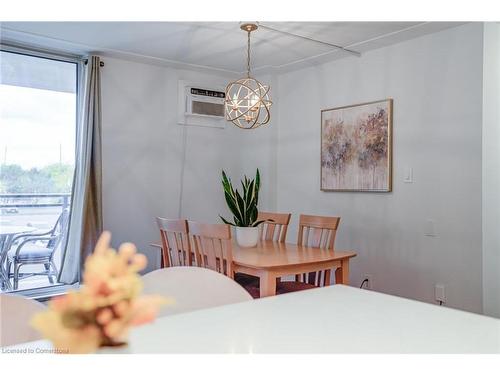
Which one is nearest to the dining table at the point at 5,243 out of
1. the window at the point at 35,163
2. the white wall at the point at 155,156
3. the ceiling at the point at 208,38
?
the window at the point at 35,163

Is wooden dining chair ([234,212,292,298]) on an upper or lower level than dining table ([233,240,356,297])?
upper

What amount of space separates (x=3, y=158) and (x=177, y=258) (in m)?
1.73

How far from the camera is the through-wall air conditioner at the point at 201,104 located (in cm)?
473

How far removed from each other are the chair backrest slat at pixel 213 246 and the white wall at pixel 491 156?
143 cm

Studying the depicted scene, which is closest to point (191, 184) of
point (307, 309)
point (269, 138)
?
point (269, 138)

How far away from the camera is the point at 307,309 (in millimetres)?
1192

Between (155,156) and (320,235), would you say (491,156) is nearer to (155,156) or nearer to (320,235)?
(320,235)

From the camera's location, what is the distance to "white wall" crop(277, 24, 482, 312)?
129 inches

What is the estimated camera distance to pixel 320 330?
1015 millimetres

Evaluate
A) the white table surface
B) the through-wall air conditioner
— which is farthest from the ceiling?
the white table surface

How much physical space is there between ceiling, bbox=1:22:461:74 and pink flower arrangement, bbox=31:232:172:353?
120 inches

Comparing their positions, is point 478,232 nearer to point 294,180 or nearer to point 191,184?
point 294,180

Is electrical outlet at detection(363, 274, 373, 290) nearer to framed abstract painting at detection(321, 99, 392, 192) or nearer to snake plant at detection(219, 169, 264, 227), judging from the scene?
framed abstract painting at detection(321, 99, 392, 192)

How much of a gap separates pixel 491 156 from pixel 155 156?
3.06m
